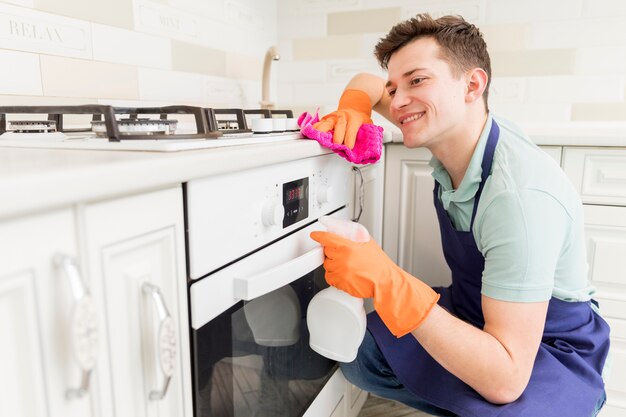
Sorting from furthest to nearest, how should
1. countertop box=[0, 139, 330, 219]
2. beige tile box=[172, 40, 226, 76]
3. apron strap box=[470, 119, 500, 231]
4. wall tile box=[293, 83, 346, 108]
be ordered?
1. wall tile box=[293, 83, 346, 108]
2. beige tile box=[172, 40, 226, 76]
3. apron strap box=[470, 119, 500, 231]
4. countertop box=[0, 139, 330, 219]

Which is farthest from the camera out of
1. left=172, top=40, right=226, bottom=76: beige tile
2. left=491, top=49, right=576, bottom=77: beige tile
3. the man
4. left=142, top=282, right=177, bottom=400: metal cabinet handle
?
left=491, top=49, right=576, bottom=77: beige tile

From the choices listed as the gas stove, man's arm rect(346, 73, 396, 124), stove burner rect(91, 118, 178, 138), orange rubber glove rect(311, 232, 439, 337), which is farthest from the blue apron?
stove burner rect(91, 118, 178, 138)

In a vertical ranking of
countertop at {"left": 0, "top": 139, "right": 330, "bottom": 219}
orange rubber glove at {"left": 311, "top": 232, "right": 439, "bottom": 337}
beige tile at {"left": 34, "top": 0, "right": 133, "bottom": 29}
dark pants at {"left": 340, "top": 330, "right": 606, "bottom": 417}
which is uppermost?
beige tile at {"left": 34, "top": 0, "right": 133, "bottom": 29}

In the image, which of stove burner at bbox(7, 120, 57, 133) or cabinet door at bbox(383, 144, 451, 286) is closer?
stove burner at bbox(7, 120, 57, 133)

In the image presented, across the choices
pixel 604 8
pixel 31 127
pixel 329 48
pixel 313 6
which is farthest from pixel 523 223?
pixel 313 6

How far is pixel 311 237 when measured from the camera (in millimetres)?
832

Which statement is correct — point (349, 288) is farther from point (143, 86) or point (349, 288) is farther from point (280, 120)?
point (143, 86)

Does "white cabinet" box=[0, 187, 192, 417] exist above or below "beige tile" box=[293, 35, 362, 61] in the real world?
below

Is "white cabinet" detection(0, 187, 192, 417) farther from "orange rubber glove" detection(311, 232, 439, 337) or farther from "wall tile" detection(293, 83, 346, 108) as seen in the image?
"wall tile" detection(293, 83, 346, 108)

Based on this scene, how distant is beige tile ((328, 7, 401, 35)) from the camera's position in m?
1.83

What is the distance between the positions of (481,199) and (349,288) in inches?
12.3

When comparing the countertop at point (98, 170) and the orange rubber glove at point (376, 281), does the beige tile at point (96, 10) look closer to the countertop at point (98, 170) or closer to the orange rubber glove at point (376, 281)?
the countertop at point (98, 170)

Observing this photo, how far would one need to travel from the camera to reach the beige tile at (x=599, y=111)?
1623 mm

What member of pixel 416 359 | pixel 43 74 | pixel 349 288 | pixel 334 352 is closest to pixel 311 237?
pixel 349 288
